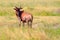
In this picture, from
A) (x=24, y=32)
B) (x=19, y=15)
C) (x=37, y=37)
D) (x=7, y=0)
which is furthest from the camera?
(x=7, y=0)

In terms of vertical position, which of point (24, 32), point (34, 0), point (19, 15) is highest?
point (24, 32)

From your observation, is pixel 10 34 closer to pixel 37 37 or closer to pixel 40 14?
Result: pixel 37 37

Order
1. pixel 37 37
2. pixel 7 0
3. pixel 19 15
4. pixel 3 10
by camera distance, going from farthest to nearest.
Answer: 1. pixel 7 0
2. pixel 3 10
3. pixel 19 15
4. pixel 37 37

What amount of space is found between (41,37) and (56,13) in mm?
19430

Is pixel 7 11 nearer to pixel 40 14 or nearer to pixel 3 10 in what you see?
pixel 3 10

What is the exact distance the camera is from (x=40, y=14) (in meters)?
28.2

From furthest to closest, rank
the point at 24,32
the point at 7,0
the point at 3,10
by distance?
the point at 7,0 → the point at 3,10 → the point at 24,32

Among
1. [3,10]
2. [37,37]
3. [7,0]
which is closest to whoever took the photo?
[37,37]

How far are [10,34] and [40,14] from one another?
18808mm

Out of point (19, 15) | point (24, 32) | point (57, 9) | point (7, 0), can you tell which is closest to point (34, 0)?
point (7, 0)

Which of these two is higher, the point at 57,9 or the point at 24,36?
the point at 24,36

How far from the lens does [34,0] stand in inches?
1513

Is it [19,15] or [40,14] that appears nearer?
[19,15]

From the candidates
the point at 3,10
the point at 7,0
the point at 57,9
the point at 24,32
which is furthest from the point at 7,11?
the point at 24,32
